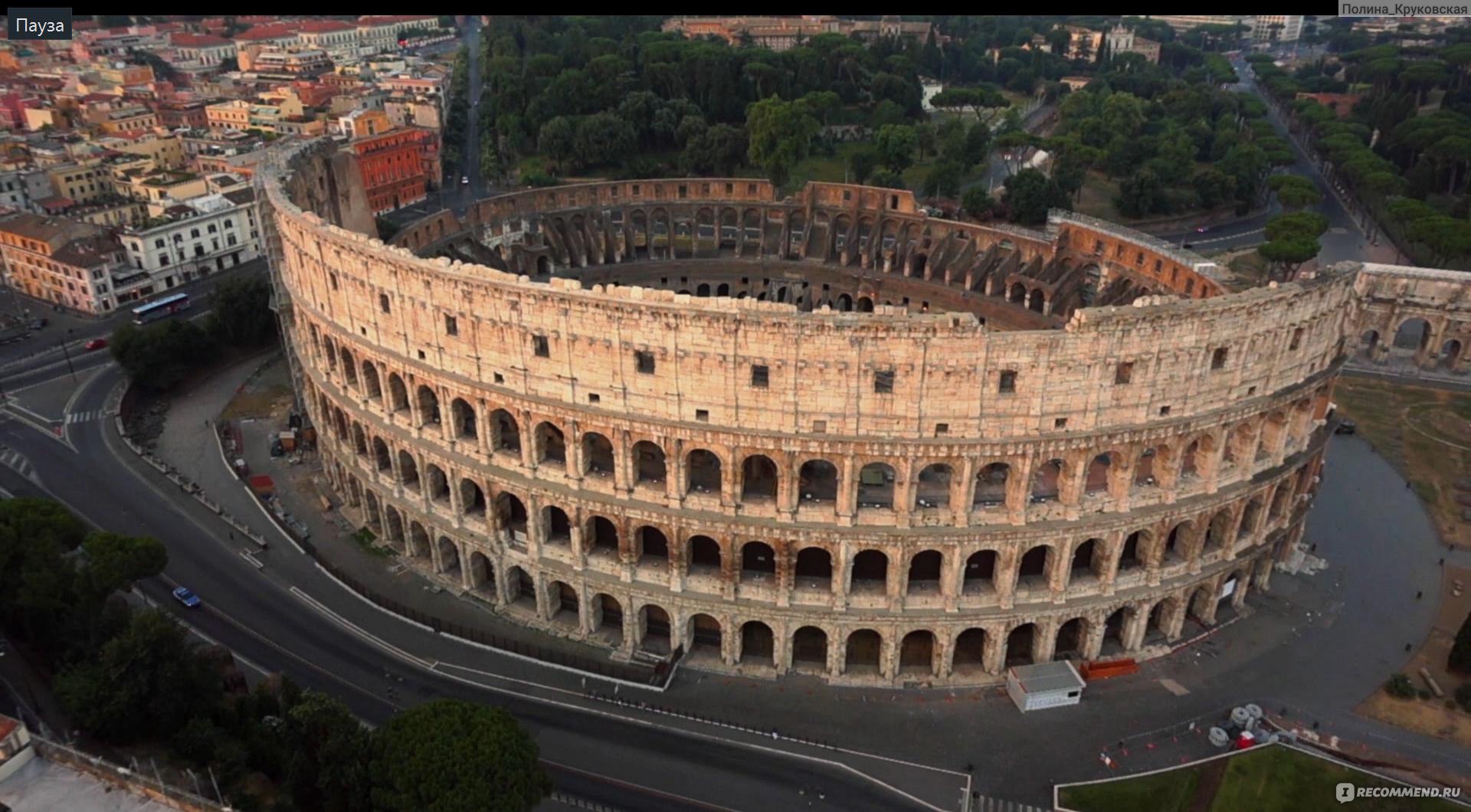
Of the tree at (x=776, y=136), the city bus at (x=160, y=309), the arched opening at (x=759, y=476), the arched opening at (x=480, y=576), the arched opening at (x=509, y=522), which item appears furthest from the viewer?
the tree at (x=776, y=136)

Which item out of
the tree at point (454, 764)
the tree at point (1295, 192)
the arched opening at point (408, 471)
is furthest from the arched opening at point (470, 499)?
the tree at point (1295, 192)

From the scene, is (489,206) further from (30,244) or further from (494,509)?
(30,244)

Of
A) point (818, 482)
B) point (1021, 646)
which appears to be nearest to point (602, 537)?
point (818, 482)

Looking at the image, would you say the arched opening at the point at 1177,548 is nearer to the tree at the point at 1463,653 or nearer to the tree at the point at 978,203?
the tree at the point at 1463,653

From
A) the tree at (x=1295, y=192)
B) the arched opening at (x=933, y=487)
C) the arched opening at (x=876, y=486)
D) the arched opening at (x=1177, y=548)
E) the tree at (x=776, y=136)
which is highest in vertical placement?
the tree at (x=776, y=136)

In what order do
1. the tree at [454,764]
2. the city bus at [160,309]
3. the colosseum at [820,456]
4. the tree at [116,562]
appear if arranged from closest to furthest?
the tree at [454,764]
the colosseum at [820,456]
the tree at [116,562]
the city bus at [160,309]

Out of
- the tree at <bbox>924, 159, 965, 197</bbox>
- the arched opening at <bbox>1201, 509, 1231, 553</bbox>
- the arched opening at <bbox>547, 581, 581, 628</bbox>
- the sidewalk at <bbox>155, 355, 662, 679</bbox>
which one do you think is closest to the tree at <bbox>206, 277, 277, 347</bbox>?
the sidewalk at <bbox>155, 355, 662, 679</bbox>

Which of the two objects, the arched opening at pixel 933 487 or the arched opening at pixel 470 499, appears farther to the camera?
the arched opening at pixel 470 499
